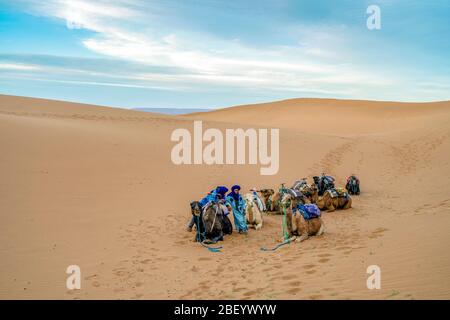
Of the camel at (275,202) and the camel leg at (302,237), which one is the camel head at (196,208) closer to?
the camel leg at (302,237)

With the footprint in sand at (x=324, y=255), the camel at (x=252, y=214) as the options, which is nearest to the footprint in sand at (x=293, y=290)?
the footprint in sand at (x=324, y=255)

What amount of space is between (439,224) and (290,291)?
4075 mm

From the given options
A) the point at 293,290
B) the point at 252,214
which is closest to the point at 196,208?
the point at 252,214

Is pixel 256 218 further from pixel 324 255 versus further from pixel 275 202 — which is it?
pixel 324 255

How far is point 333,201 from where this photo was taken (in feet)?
35.7

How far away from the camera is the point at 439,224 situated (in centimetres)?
732

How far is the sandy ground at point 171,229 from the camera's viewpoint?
17.6 feet

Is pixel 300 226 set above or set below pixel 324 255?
above

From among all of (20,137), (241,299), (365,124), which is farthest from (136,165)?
(365,124)

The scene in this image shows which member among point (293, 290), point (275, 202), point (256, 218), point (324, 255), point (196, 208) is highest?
point (196, 208)

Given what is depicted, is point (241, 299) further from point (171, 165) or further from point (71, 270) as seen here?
point (171, 165)

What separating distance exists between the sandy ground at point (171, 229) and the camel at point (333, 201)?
0.51 m

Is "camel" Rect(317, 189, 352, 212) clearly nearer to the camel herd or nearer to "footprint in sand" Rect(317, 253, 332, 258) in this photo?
the camel herd

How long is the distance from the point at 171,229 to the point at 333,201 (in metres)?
4.89
